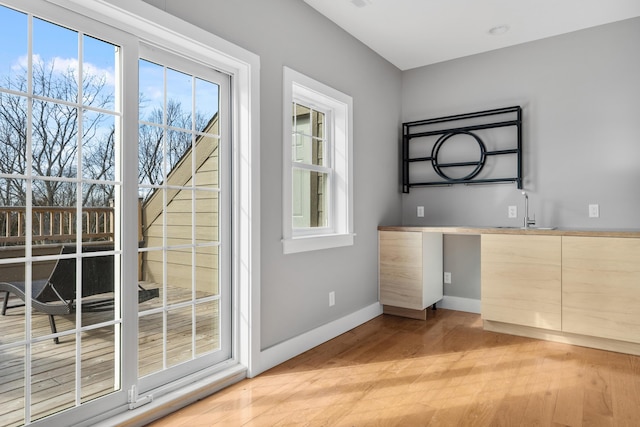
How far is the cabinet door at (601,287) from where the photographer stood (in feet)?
9.26

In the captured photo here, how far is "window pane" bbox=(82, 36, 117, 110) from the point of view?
1857 millimetres

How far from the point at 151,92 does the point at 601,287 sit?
131 inches

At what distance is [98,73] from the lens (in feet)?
6.24

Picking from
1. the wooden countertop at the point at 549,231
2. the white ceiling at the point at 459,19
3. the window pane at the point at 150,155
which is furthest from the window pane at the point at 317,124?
the window pane at the point at 150,155

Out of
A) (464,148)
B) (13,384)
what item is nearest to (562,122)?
(464,148)

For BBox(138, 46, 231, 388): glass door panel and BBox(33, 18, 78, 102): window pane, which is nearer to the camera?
BBox(33, 18, 78, 102): window pane

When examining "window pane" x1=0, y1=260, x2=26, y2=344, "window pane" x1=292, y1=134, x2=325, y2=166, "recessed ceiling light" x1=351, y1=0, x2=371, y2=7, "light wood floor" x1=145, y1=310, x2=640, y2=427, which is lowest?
"light wood floor" x1=145, y1=310, x2=640, y2=427

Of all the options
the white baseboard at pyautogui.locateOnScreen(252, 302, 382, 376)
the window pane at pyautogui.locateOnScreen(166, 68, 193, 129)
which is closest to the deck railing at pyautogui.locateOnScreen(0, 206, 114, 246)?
the window pane at pyautogui.locateOnScreen(166, 68, 193, 129)

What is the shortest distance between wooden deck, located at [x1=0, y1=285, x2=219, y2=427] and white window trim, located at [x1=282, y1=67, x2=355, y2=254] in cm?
107

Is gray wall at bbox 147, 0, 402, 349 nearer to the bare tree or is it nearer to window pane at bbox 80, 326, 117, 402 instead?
the bare tree

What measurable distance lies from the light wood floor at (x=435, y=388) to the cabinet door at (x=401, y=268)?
22.7 inches

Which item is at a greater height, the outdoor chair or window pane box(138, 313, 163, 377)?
the outdoor chair

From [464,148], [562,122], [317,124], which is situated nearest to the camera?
[317,124]

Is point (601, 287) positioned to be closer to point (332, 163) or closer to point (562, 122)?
point (562, 122)
